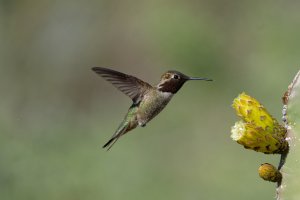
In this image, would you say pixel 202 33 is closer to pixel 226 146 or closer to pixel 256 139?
pixel 226 146

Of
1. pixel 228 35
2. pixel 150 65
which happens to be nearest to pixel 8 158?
pixel 150 65

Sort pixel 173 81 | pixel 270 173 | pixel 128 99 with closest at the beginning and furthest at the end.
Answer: pixel 270 173
pixel 173 81
pixel 128 99

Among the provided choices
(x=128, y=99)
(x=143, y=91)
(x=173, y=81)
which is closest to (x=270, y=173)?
(x=173, y=81)

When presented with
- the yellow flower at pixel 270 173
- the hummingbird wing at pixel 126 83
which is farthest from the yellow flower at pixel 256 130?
the hummingbird wing at pixel 126 83

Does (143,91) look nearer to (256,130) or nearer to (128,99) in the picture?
(256,130)

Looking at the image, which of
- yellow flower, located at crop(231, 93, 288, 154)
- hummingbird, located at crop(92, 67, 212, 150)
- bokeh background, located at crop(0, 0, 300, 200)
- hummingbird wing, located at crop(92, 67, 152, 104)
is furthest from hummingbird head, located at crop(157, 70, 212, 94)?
bokeh background, located at crop(0, 0, 300, 200)

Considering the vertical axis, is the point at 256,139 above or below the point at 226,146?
above
